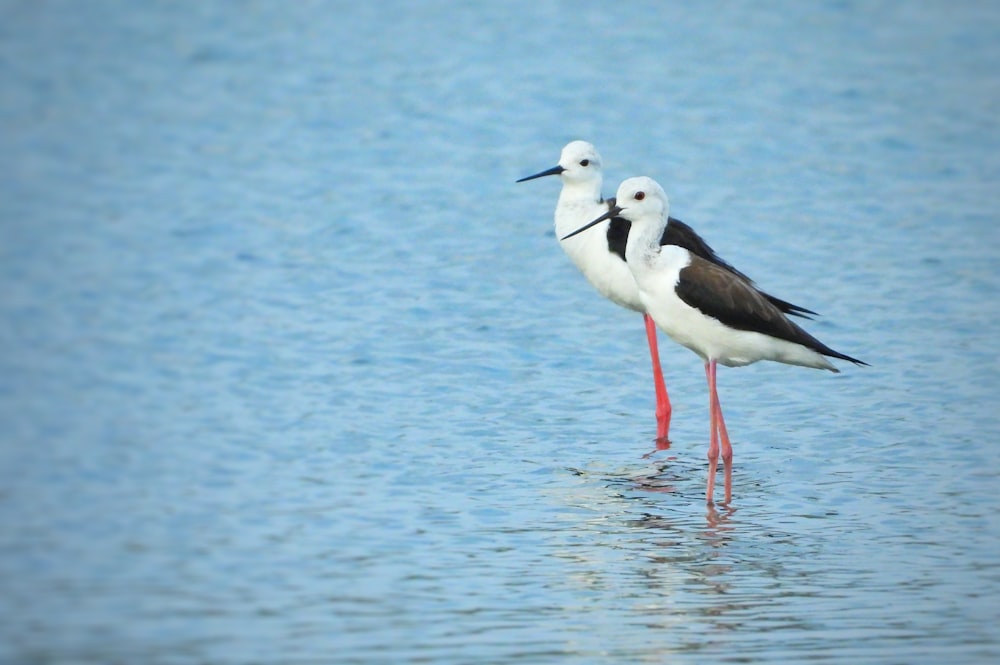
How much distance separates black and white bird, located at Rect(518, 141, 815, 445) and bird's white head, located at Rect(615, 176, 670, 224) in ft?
1.29

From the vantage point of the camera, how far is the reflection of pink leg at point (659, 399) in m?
9.30

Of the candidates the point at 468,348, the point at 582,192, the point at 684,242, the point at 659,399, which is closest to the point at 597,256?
the point at 582,192

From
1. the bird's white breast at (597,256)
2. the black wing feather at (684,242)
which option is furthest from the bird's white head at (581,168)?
the black wing feather at (684,242)

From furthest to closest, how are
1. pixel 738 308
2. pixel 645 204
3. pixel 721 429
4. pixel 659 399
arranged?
pixel 659 399 → pixel 645 204 → pixel 721 429 → pixel 738 308

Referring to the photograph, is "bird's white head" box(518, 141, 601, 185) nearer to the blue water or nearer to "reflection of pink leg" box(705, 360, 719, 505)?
the blue water

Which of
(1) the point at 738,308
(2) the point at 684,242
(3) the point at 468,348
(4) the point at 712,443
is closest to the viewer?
(1) the point at 738,308

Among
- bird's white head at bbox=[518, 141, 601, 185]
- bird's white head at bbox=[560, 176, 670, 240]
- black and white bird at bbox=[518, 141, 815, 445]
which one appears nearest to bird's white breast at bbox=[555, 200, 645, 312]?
black and white bird at bbox=[518, 141, 815, 445]

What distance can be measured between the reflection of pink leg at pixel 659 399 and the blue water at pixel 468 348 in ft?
0.42

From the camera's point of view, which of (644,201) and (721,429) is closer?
(721,429)

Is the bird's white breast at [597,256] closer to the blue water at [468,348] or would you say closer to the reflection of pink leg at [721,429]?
the blue water at [468,348]

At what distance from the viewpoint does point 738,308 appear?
827 centimetres

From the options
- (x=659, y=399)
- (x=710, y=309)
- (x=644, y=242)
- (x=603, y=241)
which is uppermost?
(x=644, y=242)

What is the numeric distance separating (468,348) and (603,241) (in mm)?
1340

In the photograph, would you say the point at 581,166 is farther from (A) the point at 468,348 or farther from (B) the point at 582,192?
(A) the point at 468,348
